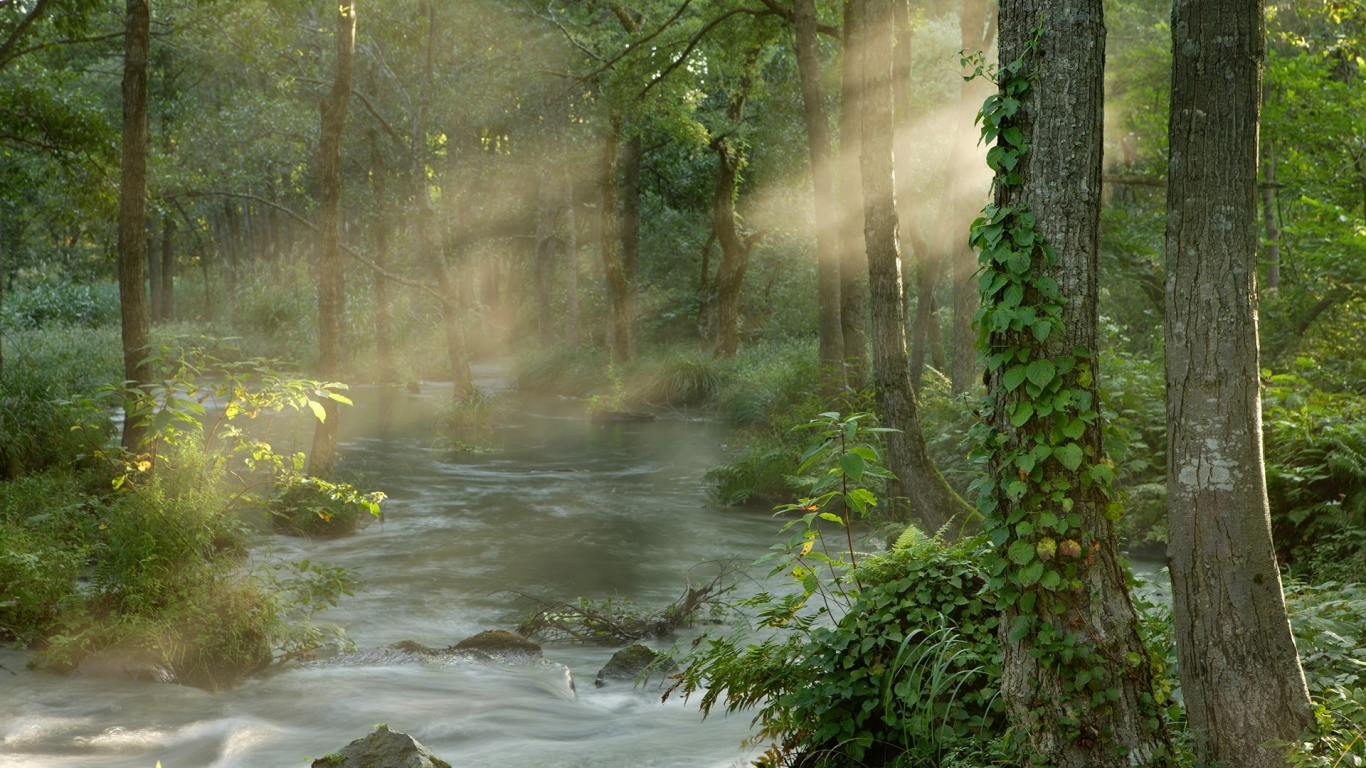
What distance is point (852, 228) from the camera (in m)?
15.3

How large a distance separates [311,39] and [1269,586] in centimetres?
3228

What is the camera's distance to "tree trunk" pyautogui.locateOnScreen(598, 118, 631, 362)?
2684cm

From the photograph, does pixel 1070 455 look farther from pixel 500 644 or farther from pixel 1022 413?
pixel 500 644

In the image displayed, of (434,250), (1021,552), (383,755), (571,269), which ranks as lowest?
(383,755)

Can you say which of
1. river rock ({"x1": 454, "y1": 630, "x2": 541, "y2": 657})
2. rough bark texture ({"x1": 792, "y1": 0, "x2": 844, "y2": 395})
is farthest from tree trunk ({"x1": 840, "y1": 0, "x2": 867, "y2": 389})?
river rock ({"x1": 454, "y1": 630, "x2": 541, "y2": 657})

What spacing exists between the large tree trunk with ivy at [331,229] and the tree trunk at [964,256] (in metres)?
8.91

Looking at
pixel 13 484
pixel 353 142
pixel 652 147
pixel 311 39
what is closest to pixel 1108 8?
pixel 652 147

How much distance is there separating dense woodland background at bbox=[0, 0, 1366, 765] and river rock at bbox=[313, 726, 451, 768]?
152cm

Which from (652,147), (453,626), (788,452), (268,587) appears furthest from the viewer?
(652,147)

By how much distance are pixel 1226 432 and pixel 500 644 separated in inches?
270

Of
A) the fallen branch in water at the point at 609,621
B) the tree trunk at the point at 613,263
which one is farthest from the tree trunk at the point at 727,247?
the fallen branch in water at the point at 609,621

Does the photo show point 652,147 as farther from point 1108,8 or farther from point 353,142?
point 1108,8

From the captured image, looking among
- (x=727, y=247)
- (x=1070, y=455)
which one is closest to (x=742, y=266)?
(x=727, y=247)

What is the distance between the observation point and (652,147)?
32.8 metres
